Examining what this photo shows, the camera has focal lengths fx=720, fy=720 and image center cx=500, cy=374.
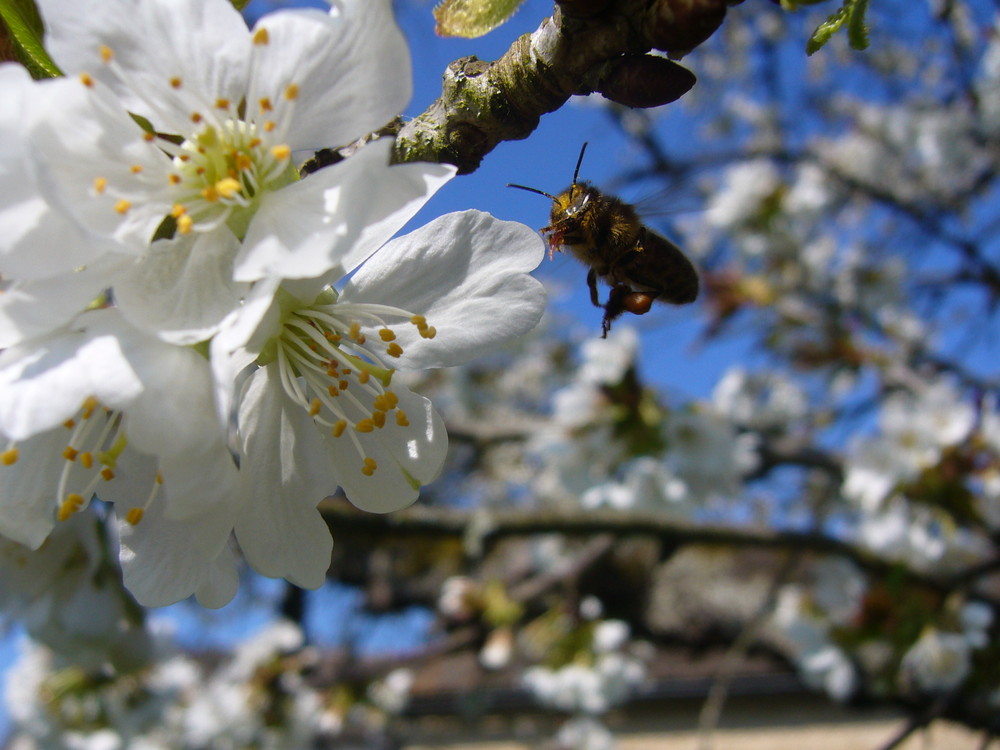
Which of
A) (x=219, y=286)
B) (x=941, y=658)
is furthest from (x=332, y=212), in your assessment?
(x=941, y=658)

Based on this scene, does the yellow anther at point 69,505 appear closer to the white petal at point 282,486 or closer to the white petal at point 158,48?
the white petal at point 282,486

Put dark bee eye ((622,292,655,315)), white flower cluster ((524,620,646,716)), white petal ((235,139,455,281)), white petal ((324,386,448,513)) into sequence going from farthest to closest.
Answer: white flower cluster ((524,620,646,716)) < dark bee eye ((622,292,655,315)) < white petal ((324,386,448,513)) < white petal ((235,139,455,281))

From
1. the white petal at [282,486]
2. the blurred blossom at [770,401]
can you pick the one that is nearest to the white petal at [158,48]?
the white petal at [282,486]

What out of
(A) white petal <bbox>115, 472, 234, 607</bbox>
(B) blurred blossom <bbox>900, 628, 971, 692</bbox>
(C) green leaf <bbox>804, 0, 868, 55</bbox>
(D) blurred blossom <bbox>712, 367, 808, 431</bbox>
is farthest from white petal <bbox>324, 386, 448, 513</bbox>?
(D) blurred blossom <bbox>712, 367, 808, 431</bbox>

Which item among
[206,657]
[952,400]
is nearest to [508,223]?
[952,400]

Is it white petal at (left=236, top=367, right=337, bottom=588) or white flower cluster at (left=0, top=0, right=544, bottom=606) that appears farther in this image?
white petal at (left=236, top=367, right=337, bottom=588)

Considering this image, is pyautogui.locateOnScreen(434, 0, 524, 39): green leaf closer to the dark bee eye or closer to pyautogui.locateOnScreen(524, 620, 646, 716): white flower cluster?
the dark bee eye

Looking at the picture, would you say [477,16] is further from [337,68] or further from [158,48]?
[158,48]
